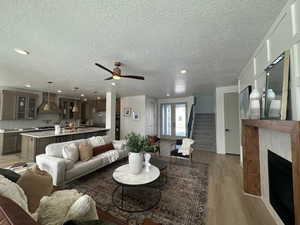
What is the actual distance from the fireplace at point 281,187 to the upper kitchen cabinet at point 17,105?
776 centimetres

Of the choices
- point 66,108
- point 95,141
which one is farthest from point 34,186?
point 66,108

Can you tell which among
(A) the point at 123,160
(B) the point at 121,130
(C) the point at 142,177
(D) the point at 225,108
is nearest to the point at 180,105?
(D) the point at 225,108

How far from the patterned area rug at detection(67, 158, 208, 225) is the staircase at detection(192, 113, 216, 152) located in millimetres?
2243

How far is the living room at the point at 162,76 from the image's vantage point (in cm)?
126

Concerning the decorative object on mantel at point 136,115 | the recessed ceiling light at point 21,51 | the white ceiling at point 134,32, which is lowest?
the decorative object on mantel at point 136,115

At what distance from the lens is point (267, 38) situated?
1.79 meters

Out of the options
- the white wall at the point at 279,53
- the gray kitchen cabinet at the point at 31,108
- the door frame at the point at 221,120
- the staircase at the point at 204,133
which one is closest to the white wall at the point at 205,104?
the staircase at the point at 204,133

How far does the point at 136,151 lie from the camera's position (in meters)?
2.23

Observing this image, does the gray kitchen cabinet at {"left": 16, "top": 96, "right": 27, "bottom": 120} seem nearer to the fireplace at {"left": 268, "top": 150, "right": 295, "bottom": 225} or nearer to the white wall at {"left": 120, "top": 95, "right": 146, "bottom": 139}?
the white wall at {"left": 120, "top": 95, "right": 146, "bottom": 139}

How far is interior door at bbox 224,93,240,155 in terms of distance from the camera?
4.46 meters

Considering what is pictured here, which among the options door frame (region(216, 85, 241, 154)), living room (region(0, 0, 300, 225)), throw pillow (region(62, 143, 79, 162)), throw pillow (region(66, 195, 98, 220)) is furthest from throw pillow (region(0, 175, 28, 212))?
door frame (region(216, 85, 241, 154))

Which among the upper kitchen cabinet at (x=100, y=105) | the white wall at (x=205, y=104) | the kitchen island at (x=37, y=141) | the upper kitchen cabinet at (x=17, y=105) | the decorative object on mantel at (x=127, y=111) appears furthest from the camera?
the white wall at (x=205, y=104)

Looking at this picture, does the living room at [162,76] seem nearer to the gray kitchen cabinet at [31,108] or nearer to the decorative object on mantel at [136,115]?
the gray kitchen cabinet at [31,108]

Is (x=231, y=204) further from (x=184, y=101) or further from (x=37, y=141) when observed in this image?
(x=184, y=101)
